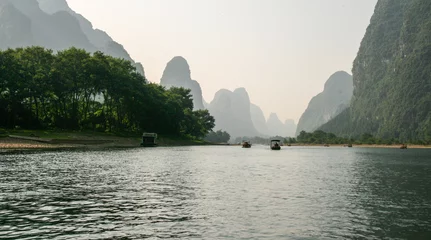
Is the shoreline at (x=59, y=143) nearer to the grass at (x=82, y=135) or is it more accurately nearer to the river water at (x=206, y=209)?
the grass at (x=82, y=135)

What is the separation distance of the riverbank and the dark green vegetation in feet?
28.8

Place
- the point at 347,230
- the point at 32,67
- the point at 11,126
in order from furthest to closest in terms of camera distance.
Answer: the point at 32,67 < the point at 11,126 < the point at 347,230

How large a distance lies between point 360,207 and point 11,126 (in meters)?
101

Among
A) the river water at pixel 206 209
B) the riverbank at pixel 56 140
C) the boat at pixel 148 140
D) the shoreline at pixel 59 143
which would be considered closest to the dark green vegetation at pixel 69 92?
the riverbank at pixel 56 140

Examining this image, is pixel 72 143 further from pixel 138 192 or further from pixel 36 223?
pixel 36 223

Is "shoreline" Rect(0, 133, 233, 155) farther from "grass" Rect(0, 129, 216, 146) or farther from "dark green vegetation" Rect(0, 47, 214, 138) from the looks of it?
"dark green vegetation" Rect(0, 47, 214, 138)

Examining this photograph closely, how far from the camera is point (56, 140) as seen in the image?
99.1m

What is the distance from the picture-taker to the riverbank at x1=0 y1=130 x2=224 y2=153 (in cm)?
8606

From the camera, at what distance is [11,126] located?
101 metres

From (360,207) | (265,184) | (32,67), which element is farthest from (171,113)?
(360,207)

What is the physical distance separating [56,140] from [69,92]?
93.8ft

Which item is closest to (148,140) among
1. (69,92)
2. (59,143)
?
(69,92)

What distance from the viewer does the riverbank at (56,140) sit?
8606 centimetres

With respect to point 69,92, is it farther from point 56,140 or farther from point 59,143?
point 59,143
